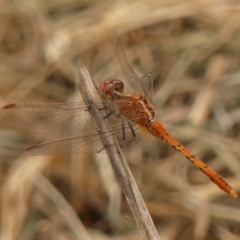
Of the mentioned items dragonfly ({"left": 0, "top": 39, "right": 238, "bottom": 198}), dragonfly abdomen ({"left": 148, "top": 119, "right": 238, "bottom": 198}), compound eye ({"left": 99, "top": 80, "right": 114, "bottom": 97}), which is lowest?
dragonfly abdomen ({"left": 148, "top": 119, "right": 238, "bottom": 198})

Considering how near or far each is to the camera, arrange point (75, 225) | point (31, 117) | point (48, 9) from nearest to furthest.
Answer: point (31, 117) → point (75, 225) → point (48, 9)

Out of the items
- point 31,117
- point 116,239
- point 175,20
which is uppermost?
point 175,20

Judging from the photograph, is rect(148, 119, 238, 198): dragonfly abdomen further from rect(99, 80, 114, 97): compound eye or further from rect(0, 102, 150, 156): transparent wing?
rect(99, 80, 114, 97): compound eye

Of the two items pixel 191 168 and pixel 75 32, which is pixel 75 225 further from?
pixel 75 32

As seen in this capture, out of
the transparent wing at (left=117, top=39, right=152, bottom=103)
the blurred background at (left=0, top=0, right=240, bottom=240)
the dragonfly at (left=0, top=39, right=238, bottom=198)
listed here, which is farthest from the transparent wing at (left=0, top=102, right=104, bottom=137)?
the blurred background at (left=0, top=0, right=240, bottom=240)

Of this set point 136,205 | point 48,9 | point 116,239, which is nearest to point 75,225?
point 116,239

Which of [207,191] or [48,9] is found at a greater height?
[48,9]

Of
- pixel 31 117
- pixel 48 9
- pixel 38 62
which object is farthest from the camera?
pixel 48 9

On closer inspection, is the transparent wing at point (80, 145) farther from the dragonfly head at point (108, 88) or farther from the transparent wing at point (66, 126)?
the dragonfly head at point (108, 88)
